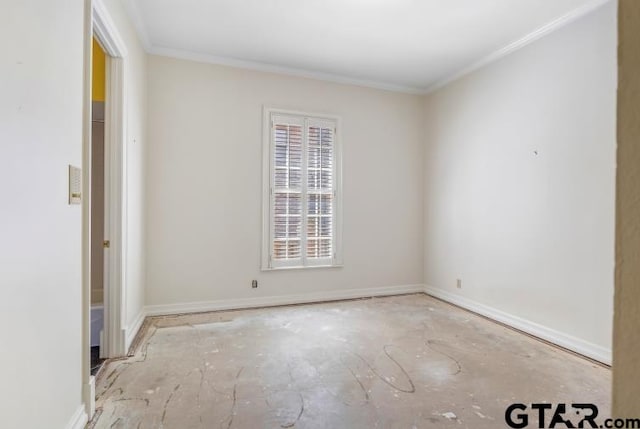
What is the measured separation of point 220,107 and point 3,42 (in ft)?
9.20

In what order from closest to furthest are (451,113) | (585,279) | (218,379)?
1. (218,379)
2. (585,279)
3. (451,113)

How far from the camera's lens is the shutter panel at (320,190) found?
4254 millimetres

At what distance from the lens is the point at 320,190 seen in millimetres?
4301

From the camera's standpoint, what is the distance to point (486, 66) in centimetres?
377

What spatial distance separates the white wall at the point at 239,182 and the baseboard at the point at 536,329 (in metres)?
0.83

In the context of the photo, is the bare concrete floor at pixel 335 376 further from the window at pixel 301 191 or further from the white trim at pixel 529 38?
the white trim at pixel 529 38

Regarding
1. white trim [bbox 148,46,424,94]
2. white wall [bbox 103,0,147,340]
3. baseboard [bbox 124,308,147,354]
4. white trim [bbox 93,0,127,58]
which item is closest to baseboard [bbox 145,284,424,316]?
baseboard [bbox 124,308,147,354]

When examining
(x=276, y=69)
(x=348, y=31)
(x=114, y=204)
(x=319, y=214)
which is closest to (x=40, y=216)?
(x=114, y=204)

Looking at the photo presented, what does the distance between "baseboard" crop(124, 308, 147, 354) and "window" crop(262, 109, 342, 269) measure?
1354mm

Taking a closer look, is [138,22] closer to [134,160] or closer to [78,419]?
[134,160]

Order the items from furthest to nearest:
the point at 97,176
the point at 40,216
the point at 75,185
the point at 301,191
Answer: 1. the point at 301,191
2. the point at 97,176
3. the point at 75,185
4. the point at 40,216

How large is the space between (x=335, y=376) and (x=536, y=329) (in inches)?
82.8

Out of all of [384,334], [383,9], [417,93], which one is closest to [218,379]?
[384,334]

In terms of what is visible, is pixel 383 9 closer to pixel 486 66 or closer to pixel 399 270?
pixel 486 66
